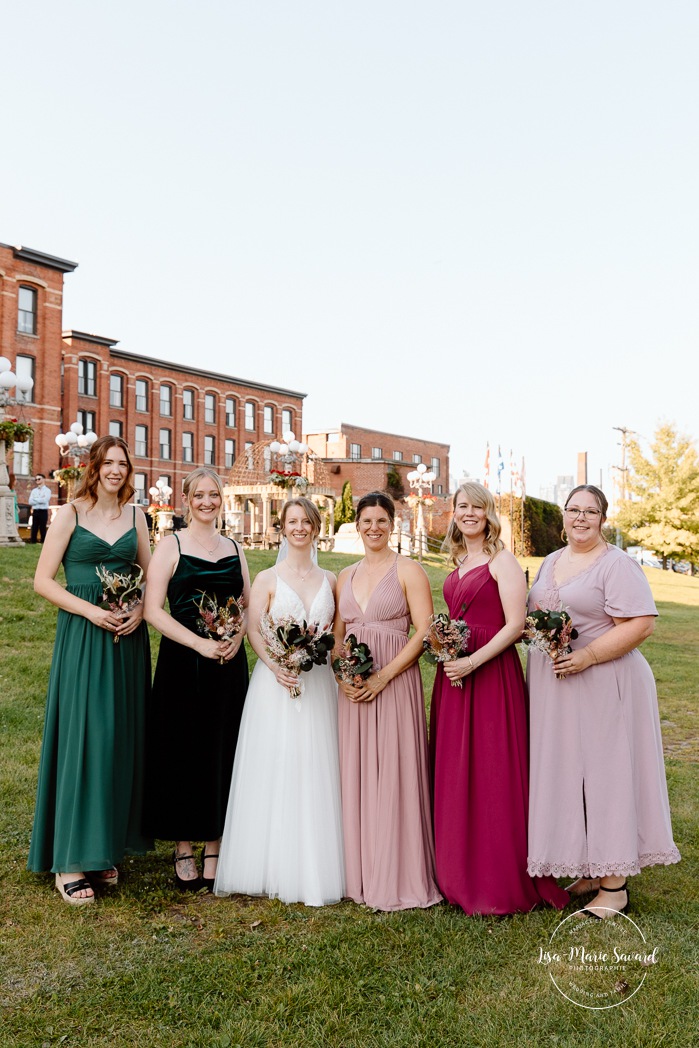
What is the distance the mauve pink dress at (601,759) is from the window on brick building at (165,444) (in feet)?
166

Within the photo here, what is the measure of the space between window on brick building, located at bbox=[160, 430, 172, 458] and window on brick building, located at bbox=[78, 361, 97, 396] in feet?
21.6

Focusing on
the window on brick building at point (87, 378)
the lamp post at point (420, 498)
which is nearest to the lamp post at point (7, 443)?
the lamp post at point (420, 498)

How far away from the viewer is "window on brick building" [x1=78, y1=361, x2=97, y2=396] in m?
46.3

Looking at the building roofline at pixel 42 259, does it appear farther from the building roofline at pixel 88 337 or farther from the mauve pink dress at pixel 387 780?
the mauve pink dress at pixel 387 780

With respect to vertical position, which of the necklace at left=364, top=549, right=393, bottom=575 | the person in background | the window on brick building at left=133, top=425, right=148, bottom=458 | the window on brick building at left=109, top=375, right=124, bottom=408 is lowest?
the necklace at left=364, top=549, right=393, bottom=575

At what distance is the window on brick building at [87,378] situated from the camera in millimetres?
46281

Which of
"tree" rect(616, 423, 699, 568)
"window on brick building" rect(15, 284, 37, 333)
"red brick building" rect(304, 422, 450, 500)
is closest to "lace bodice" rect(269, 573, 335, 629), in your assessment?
"tree" rect(616, 423, 699, 568)

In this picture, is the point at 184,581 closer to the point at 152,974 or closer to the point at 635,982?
the point at 152,974

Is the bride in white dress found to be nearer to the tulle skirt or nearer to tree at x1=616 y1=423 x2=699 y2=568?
the tulle skirt

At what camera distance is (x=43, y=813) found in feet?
15.3

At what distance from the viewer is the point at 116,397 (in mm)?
49625

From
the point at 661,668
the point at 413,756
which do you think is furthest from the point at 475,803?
the point at 661,668

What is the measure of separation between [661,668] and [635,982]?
34.0ft

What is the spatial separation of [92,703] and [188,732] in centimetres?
57
